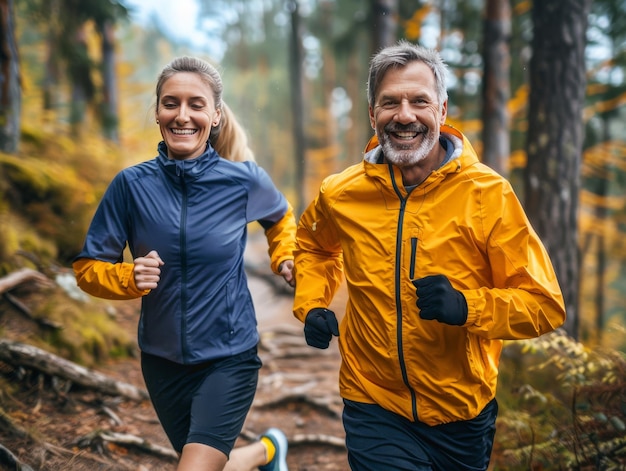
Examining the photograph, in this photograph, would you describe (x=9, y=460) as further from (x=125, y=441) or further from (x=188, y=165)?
(x=188, y=165)

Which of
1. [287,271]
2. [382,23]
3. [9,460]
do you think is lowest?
[9,460]

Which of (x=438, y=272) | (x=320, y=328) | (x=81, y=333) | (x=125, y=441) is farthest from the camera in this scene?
(x=81, y=333)

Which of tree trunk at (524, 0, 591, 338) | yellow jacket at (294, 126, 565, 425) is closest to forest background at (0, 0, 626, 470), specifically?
tree trunk at (524, 0, 591, 338)

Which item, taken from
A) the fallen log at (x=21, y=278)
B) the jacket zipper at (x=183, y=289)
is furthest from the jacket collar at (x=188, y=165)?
the fallen log at (x=21, y=278)

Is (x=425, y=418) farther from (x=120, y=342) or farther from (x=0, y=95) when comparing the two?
(x=0, y=95)

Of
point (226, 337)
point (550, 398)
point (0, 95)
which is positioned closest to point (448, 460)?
point (226, 337)

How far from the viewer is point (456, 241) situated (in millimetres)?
2443

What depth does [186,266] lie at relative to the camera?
2.97 meters

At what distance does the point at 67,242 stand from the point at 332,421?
4.32 metres

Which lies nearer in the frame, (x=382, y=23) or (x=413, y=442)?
(x=413, y=442)

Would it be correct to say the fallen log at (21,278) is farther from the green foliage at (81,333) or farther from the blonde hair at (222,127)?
the blonde hair at (222,127)

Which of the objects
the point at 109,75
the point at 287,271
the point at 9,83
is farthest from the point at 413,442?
the point at 109,75

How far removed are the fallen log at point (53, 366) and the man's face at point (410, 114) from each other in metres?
3.50

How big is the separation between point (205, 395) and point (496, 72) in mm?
7648
